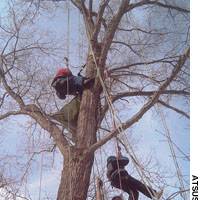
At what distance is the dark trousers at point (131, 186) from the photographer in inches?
112

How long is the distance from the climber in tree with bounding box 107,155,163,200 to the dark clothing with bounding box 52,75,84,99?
0.71 metres

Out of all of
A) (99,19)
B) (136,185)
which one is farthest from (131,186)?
(99,19)

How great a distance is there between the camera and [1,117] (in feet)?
12.6

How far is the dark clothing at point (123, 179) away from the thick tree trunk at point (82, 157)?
197 mm

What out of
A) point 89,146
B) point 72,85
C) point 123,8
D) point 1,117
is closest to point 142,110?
point 89,146

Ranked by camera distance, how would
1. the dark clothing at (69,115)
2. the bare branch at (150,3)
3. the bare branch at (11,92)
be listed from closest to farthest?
the dark clothing at (69,115) < the bare branch at (11,92) < the bare branch at (150,3)

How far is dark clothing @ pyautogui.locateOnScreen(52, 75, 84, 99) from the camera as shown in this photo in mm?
3258

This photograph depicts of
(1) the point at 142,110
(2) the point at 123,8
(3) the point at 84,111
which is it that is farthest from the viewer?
(2) the point at 123,8

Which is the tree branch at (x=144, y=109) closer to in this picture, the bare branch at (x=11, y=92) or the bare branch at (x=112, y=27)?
the bare branch at (x=112, y=27)

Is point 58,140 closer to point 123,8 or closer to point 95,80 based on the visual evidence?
point 95,80

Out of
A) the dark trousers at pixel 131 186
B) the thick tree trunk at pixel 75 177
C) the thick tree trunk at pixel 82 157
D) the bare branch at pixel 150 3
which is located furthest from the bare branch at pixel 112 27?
the dark trousers at pixel 131 186

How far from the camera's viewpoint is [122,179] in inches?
112

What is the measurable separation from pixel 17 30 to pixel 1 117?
0.84 m
